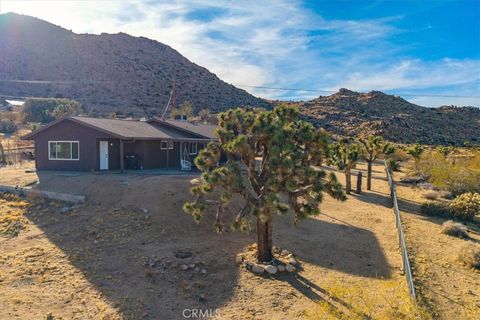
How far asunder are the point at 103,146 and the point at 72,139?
2160 millimetres

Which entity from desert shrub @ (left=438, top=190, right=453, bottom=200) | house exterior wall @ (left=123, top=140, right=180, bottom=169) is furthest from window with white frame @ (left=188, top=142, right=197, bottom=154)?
desert shrub @ (left=438, top=190, right=453, bottom=200)

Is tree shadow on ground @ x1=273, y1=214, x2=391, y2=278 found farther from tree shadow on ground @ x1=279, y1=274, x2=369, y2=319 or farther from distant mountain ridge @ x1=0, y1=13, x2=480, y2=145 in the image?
distant mountain ridge @ x1=0, y1=13, x2=480, y2=145

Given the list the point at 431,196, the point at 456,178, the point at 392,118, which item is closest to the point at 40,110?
the point at 431,196

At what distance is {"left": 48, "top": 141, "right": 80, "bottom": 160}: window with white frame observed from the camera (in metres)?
26.4

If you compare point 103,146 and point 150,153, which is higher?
point 103,146

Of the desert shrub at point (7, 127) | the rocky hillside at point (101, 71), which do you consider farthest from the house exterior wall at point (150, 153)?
the rocky hillside at point (101, 71)

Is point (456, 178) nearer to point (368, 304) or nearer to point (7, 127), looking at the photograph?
point (368, 304)

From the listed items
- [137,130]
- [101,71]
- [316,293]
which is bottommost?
[316,293]

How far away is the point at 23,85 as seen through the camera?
75.9 metres

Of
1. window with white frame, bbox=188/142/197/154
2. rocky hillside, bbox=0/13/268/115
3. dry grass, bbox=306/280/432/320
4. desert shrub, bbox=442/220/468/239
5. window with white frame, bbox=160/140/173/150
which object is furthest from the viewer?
rocky hillside, bbox=0/13/268/115

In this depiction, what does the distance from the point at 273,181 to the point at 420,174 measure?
27104mm

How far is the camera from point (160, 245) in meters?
15.3

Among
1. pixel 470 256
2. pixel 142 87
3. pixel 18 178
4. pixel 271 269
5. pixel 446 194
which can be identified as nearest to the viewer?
pixel 271 269

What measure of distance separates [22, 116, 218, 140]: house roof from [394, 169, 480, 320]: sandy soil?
16.7 meters
